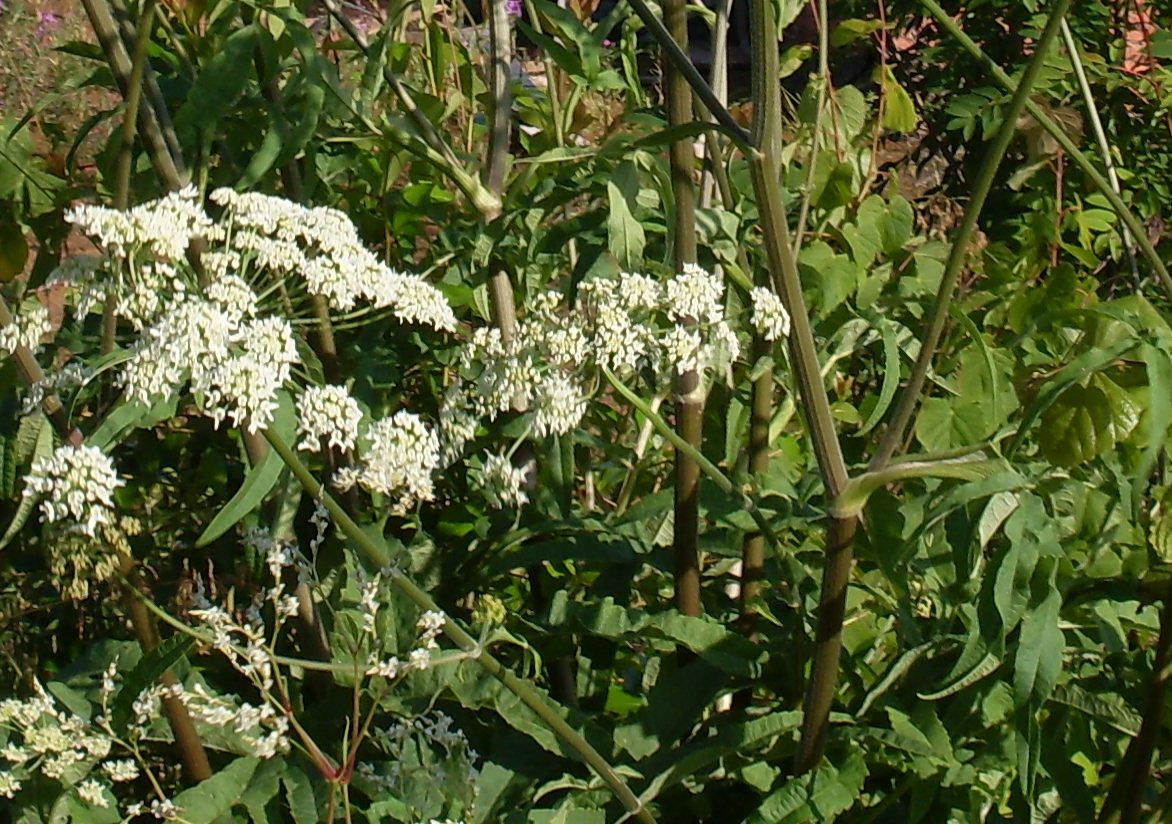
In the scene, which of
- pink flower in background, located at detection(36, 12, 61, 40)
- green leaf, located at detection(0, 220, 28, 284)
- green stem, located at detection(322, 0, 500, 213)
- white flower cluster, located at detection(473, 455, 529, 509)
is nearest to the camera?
white flower cluster, located at detection(473, 455, 529, 509)

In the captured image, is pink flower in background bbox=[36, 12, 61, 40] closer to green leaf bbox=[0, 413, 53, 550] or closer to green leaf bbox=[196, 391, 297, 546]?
green leaf bbox=[0, 413, 53, 550]

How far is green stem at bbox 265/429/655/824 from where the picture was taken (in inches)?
58.4

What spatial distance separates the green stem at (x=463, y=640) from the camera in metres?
1.48

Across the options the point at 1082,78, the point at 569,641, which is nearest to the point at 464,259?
the point at 569,641

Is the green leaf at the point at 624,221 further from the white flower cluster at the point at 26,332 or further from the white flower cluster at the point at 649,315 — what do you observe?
the white flower cluster at the point at 26,332

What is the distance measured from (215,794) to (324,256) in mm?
775

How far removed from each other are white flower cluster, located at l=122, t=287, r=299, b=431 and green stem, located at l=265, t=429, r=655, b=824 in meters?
0.07

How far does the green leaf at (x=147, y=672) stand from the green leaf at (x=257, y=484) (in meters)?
0.14

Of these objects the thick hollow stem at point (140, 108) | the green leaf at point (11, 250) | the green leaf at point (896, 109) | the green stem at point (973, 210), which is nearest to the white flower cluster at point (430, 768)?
the green stem at point (973, 210)

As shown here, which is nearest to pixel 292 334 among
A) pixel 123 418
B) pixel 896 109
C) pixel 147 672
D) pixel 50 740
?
pixel 123 418

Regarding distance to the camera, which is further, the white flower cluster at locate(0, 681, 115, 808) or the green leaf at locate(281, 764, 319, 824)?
the green leaf at locate(281, 764, 319, 824)

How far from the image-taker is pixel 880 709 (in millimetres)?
1847

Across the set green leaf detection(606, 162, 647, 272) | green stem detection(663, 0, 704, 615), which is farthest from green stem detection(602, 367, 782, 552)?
green leaf detection(606, 162, 647, 272)

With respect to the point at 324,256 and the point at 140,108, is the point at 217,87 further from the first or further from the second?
Answer: the point at 324,256
